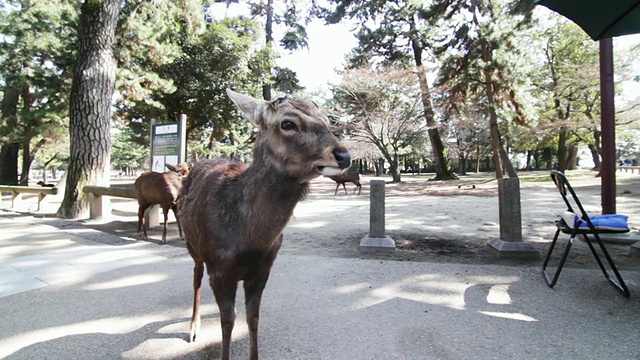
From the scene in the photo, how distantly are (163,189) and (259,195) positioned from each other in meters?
4.48

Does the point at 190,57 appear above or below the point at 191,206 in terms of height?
above

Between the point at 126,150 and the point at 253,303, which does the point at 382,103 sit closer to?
the point at 253,303

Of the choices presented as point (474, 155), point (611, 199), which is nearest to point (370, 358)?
point (611, 199)

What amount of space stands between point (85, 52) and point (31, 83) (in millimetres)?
7092

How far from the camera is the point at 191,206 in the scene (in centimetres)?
227

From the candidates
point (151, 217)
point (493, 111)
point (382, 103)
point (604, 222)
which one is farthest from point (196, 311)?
point (382, 103)

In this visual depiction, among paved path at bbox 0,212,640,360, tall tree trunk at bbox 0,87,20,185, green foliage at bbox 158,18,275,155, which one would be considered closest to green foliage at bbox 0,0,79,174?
tall tree trunk at bbox 0,87,20,185

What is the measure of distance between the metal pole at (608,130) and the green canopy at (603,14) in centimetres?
194

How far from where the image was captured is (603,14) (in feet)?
12.1

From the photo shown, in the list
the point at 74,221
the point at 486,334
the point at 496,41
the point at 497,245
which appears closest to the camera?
the point at 486,334

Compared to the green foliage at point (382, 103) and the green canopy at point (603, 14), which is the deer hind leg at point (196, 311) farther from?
the green foliage at point (382, 103)

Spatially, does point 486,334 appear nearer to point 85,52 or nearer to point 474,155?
point 85,52

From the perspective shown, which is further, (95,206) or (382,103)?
(382,103)

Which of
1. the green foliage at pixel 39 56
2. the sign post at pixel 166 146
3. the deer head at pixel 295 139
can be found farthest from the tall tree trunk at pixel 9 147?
the deer head at pixel 295 139
